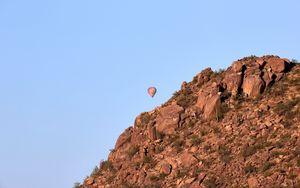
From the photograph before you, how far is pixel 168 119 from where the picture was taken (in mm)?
71438

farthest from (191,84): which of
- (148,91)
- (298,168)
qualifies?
(298,168)

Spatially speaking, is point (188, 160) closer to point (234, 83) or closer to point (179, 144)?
point (179, 144)

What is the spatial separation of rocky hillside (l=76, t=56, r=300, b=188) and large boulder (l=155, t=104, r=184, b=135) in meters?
0.08

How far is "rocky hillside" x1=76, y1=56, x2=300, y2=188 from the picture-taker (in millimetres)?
62375

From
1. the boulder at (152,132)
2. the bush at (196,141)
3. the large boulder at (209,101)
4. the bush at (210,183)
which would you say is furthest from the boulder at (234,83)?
the bush at (210,183)

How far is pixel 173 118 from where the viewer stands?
71.3 m

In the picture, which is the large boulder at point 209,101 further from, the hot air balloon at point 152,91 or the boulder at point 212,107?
the hot air balloon at point 152,91

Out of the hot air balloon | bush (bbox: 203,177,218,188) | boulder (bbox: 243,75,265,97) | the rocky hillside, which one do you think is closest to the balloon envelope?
the hot air balloon

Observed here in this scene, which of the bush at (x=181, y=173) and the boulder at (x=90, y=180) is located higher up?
the boulder at (x=90, y=180)

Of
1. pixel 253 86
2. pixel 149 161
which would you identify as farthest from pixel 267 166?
pixel 149 161

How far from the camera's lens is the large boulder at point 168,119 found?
70.9m

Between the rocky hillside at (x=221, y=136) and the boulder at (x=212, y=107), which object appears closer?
the rocky hillside at (x=221, y=136)

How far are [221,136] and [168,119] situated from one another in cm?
592

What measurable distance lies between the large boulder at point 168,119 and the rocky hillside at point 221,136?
80 millimetres
